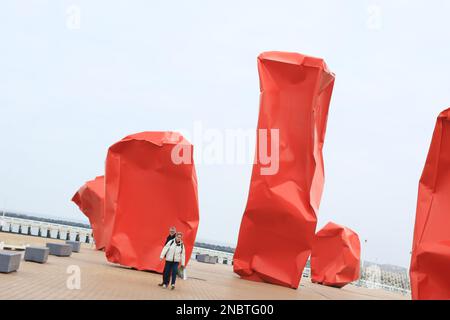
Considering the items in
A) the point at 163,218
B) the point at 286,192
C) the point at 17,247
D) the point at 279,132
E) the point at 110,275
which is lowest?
the point at 17,247

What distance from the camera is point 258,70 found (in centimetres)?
1862

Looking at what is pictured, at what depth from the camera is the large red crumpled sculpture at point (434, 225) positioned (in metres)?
11.5

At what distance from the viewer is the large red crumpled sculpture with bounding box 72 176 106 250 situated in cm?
2798

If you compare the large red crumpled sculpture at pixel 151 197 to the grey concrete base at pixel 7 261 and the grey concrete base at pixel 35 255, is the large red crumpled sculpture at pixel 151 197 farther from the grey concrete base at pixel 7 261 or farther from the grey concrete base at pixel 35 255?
the grey concrete base at pixel 7 261

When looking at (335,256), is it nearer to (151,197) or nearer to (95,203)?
(151,197)

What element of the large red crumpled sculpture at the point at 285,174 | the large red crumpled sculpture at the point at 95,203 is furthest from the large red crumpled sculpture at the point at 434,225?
the large red crumpled sculpture at the point at 95,203

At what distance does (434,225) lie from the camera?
38.7 ft

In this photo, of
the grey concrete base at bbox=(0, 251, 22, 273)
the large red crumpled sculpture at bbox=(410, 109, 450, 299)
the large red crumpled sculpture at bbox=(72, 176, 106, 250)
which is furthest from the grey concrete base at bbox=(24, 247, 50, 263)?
the large red crumpled sculpture at bbox=(72, 176, 106, 250)

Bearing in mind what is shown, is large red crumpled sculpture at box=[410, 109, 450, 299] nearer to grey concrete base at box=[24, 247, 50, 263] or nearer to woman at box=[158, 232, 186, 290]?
woman at box=[158, 232, 186, 290]

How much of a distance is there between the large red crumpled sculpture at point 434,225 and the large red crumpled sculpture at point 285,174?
541cm
